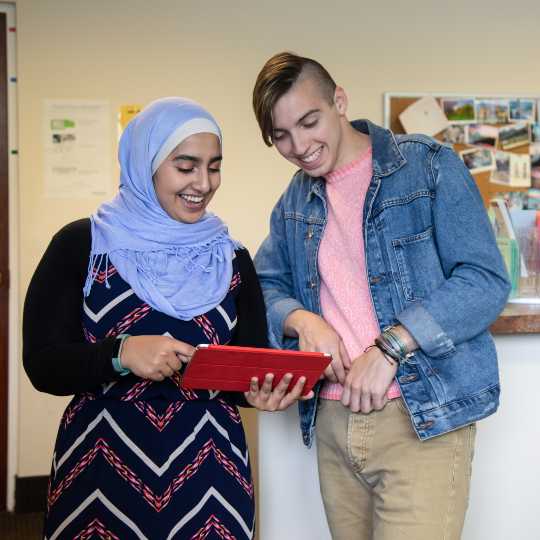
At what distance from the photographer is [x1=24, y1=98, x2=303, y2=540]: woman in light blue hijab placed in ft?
4.33

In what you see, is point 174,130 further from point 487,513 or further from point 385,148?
point 487,513

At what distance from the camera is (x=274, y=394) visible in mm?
1383

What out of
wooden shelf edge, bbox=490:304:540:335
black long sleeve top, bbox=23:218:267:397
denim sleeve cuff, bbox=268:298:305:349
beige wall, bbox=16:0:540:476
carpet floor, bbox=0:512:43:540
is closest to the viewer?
black long sleeve top, bbox=23:218:267:397

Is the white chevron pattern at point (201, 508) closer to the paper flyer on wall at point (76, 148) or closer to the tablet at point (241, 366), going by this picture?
the tablet at point (241, 366)

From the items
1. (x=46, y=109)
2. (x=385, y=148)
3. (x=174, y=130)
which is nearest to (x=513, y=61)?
(x=46, y=109)

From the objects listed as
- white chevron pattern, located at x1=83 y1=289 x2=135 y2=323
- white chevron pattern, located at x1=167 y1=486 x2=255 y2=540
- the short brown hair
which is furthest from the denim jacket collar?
white chevron pattern, located at x1=167 y1=486 x2=255 y2=540

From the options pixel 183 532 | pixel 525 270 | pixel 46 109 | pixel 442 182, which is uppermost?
pixel 46 109

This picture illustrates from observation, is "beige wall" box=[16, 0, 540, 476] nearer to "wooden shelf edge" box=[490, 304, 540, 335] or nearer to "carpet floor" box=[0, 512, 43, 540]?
"carpet floor" box=[0, 512, 43, 540]

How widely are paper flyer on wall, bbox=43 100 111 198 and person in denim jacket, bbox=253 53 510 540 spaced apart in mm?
1979

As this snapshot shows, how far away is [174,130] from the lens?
1413 millimetres

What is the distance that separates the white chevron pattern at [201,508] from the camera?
132 centimetres

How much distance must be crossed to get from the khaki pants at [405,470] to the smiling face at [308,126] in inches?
20.3

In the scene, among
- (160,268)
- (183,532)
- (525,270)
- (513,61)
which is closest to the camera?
(183,532)

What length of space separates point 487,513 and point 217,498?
871 mm
